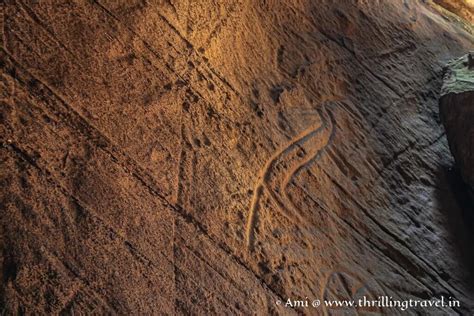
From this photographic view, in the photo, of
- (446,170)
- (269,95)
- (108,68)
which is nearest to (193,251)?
(108,68)

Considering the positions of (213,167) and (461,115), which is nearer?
(213,167)

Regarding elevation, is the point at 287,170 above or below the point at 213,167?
above

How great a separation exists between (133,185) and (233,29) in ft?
6.03

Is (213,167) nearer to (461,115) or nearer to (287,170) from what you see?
(287,170)

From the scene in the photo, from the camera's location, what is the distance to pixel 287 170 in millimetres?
3627

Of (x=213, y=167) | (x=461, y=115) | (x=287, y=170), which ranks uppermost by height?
(x=461, y=115)

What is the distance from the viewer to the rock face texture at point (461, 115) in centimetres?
448

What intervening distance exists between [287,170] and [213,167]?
68cm

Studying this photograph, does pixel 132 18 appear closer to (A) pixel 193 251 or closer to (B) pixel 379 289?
(A) pixel 193 251

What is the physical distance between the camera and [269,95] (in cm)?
388

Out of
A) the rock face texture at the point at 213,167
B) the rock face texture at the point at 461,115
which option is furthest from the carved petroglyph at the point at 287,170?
the rock face texture at the point at 461,115

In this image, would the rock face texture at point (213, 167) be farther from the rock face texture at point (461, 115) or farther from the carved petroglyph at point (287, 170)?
the rock face texture at point (461, 115)

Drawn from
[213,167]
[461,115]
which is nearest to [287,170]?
[213,167]

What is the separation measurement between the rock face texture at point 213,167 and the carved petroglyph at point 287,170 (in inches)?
0.5
